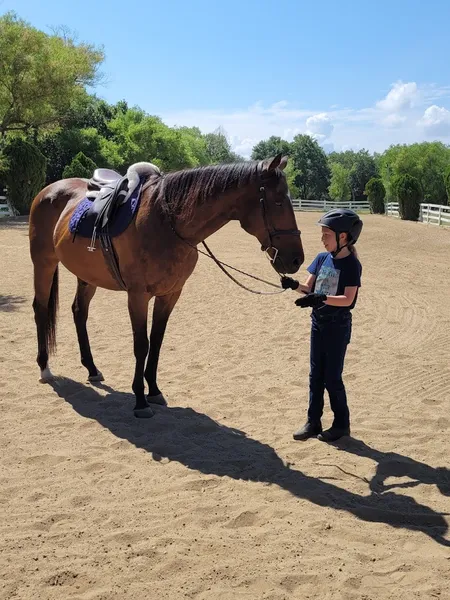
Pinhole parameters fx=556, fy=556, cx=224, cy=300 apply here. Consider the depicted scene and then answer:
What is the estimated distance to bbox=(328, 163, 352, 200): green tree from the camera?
65256mm

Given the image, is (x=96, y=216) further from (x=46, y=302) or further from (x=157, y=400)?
(x=157, y=400)

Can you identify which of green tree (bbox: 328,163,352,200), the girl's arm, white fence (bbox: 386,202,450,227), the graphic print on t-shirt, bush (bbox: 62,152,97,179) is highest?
green tree (bbox: 328,163,352,200)

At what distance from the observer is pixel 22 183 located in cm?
2598

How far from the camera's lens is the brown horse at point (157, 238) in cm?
392

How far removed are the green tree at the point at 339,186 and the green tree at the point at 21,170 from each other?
4511 centimetres

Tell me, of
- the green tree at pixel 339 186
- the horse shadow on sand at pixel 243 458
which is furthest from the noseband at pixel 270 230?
the green tree at pixel 339 186

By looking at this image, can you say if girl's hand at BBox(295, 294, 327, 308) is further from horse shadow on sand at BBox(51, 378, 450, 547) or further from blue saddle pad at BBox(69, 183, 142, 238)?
blue saddle pad at BBox(69, 183, 142, 238)

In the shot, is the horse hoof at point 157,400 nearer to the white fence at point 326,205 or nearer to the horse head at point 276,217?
the horse head at point 276,217

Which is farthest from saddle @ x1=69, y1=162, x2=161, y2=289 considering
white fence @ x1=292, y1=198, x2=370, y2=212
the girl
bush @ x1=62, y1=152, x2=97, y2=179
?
white fence @ x1=292, y1=198, x2=370, y2=212

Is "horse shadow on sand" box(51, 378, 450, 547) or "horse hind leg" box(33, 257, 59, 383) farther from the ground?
"horse hind leg" box(33, 257, 59, 383)

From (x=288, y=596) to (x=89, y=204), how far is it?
3.58 m

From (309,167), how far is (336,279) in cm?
6836

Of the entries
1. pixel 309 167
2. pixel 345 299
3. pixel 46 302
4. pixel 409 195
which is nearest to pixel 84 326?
pixel 46 302

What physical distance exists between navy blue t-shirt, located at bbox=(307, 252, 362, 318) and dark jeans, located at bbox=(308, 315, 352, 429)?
8cm
